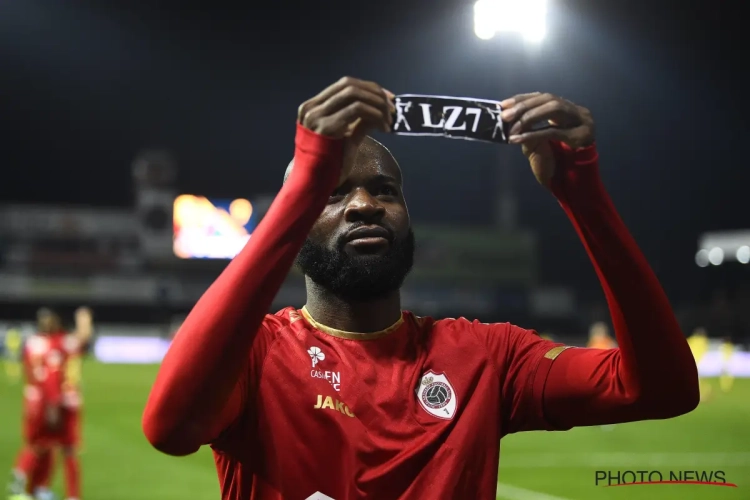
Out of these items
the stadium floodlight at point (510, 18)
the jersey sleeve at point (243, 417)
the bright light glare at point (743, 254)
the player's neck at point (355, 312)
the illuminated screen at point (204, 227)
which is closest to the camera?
the jersey sleeve at point (243, 417)

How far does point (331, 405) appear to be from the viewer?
6.35 feet

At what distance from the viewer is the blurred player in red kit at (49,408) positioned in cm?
796

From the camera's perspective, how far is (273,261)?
1.67 metres

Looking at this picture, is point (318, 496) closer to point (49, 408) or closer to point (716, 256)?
point (49, 408)

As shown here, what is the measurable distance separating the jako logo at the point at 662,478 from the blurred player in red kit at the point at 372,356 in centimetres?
111

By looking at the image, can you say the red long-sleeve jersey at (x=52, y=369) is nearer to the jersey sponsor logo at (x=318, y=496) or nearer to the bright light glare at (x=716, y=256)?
the jersey sponsor logo at (x=318, y=496)

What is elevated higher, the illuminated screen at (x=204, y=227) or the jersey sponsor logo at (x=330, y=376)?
the jersey sponsor logo at (x=330, y=376)

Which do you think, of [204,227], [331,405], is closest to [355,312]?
[331,405]

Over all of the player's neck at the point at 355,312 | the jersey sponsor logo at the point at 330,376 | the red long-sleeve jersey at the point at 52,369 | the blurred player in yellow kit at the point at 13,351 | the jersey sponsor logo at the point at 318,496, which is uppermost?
the player's neck at the point at 355,312

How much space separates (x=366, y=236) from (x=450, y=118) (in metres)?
0.35

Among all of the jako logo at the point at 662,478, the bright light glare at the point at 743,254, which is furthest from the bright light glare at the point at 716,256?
the jako logo at the point at 662,478

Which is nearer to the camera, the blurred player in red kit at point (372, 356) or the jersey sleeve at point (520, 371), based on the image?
the blurred player in red kit at point (372, 356)

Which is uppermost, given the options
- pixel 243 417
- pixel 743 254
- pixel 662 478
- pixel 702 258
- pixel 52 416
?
pixel 243 417

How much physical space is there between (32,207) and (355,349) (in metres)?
40.4
